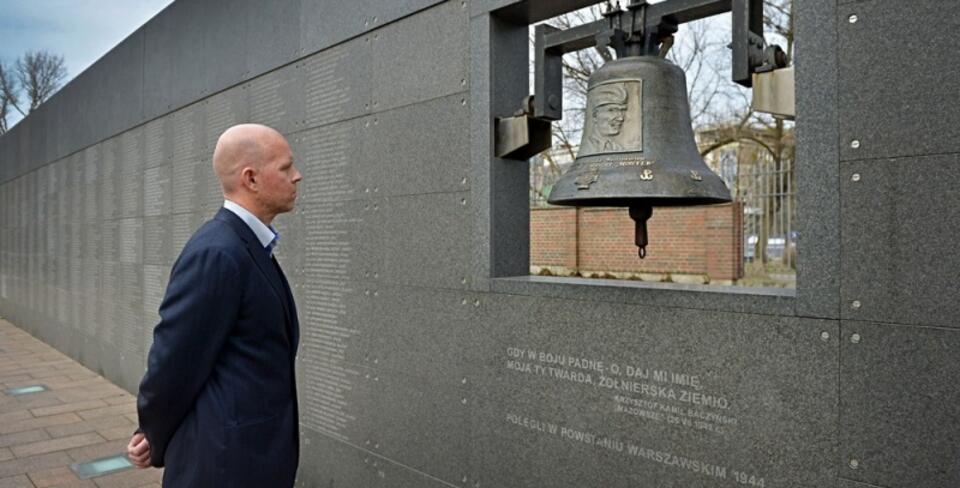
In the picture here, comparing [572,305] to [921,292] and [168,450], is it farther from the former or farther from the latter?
[168,450]

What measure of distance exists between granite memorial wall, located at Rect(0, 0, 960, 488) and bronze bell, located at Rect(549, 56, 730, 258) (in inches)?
12.5

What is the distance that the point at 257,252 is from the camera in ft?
6.90

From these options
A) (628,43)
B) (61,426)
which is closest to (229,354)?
(628,43)

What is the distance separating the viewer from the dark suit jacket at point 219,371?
1913 mm

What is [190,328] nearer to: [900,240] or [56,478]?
[900,240]

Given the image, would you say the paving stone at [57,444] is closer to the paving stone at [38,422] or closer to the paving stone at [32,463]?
the paving stone at [32,463]

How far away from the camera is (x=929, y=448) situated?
69.7 inches

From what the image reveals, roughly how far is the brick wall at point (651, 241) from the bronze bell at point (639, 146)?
1021 centimetres

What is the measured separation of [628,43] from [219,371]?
1685 millimetres

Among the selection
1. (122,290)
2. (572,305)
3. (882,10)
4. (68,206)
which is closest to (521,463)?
(572,305)

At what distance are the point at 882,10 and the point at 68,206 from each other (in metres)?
9.93

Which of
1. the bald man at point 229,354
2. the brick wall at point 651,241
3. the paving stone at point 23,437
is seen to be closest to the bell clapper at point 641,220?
the bald man at point 229,354

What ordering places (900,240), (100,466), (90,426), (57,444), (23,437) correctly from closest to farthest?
1. (900,240)
2. (100,466)
3. (57,444)
4. (23,437)
5. (90,426)

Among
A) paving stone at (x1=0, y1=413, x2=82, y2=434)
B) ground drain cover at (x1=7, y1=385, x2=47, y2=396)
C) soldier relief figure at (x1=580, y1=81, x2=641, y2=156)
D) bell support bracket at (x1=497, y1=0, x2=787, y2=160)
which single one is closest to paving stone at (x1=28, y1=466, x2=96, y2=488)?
paving stone at (x1=0, y1=413, x2=82, y2=434)
